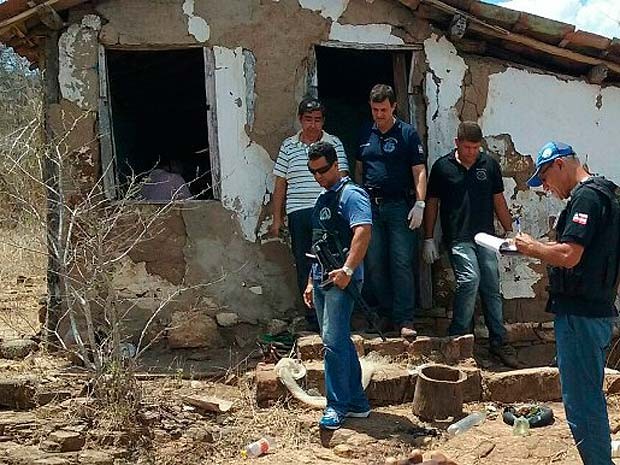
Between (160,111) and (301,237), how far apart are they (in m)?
4.84

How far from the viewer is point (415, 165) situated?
21.5 feet

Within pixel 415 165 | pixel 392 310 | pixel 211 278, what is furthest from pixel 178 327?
pixel 415 165

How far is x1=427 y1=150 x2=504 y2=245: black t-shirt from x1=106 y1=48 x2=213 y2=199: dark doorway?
3078 millimetres

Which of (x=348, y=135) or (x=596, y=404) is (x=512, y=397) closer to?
(x=596, y=404)

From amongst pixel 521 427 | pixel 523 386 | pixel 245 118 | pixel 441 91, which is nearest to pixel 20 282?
pixel 245 118

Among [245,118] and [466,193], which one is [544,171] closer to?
[466,193]

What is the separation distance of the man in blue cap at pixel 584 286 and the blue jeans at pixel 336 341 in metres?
1.48

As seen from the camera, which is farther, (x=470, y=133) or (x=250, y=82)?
(x=250, y=82)

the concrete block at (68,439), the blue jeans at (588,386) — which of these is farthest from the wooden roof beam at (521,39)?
the concrete block at (68,439)

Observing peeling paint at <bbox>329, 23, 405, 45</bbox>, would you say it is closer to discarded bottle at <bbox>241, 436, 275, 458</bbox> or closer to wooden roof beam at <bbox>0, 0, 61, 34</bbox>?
wooden roof beam at <bbox>0, 0, 61, 34</bbox>

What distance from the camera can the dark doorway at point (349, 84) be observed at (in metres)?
9.16

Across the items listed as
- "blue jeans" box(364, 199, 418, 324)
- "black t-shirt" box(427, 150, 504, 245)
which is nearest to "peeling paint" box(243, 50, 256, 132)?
"blue jeans" box(364, 199, 418, 324)

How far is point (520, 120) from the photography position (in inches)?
291

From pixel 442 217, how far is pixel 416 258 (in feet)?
1.90
